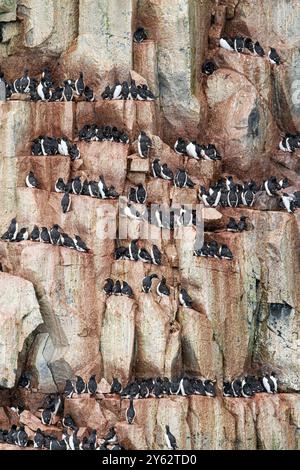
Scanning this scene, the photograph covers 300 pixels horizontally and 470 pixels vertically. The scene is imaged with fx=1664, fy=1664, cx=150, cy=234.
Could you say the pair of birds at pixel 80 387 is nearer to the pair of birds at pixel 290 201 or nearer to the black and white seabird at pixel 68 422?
the black and white seabird at pixel 68 422

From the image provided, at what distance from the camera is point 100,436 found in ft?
128

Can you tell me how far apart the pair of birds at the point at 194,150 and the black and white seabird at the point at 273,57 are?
369 cm

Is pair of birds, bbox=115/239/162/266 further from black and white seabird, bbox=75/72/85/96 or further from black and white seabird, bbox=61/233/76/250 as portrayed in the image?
black and white seabird, bbox=75/72/85/96

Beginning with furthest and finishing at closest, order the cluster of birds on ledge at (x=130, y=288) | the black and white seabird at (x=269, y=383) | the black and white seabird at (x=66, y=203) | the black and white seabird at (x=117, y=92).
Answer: the black and white seabird at (x=117, y=92) < the black and white seabird at (x=269, y=383) < the black and white seabird at (x=66, y=203) < the cluster of birds on ledge at (x=130, y=288)

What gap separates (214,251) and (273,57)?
25.2 feet

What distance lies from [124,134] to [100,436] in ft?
27.8

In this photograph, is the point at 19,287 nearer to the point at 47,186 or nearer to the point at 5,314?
the point at 5,314

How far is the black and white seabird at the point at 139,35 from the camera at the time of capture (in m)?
44.9

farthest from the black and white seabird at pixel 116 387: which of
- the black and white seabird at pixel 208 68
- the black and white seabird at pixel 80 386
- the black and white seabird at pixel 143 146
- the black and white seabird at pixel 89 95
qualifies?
the black and white seabird at pixel 208 68

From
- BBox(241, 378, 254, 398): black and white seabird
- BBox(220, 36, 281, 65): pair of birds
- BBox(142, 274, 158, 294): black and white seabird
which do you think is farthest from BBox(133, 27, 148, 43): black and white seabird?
BBox(241, 378, 254, 398): black and white seabird

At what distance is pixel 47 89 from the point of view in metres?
43.8

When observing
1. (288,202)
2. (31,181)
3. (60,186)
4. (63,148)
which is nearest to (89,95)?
(63,148)

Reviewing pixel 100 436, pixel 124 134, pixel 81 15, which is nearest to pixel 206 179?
pixel 124 134

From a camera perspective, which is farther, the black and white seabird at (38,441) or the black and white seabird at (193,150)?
the black and white seabird at (193,150)
